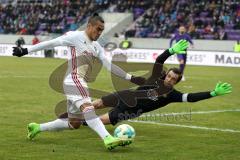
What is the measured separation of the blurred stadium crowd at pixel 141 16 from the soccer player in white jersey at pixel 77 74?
30955mm

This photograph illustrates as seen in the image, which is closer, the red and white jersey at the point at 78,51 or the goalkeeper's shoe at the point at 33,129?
the red and white jersey at the point at 78,51

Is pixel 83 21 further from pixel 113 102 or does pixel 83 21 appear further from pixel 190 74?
pixel 113 102

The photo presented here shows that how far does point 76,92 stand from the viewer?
365 inches

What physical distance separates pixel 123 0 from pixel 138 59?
43.8 ft

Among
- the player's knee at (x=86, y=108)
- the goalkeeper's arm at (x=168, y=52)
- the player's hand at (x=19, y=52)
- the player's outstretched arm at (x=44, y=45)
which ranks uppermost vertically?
the player's outstretched arm at (x=44, y=45)

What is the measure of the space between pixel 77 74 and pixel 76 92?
346 mm

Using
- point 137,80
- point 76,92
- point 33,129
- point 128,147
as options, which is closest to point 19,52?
point 76,92

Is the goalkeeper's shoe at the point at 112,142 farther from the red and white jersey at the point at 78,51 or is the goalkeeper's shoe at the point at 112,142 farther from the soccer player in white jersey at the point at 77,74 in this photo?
the red and white jersey at the point at 78,51

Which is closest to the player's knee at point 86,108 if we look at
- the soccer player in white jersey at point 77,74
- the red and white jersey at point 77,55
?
the soccer player in white jersey at point 77,74

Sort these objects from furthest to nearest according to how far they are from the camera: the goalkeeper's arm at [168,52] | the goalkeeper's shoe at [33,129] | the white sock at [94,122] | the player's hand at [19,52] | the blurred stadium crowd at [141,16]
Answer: the blurred stadium crowd at [141,16], the goalkeeper's arm at [168,52], the goalkeeper's shoe at [33,129], the player's hand at [19,52], the white sock at [94,122]

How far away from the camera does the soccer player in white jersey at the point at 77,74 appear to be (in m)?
9.15

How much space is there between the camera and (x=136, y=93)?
10969mm

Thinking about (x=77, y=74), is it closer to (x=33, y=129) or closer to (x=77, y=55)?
(x=77, y=55)

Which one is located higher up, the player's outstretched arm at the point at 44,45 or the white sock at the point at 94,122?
the player's outstretched arm at the point at 44,45
